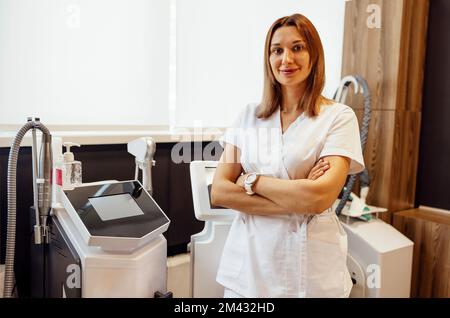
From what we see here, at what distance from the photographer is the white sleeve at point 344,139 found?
1126 mm

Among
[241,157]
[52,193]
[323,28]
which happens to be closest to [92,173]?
[52,193]

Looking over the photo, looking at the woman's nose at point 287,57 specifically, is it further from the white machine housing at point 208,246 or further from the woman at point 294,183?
the white machine housing at point 208,246

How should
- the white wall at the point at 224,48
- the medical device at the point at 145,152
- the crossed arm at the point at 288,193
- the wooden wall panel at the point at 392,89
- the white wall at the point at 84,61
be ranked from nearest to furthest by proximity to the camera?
1. the crossed arm at the point at 288,193
2. the medical device at the point at 145,152
3. the white wall at the point at 84,61
4. the wooden wall panel at the point at 392,89
5. the white wall at the point at 224,48

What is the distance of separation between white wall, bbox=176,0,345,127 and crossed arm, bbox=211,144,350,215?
108 centimetres

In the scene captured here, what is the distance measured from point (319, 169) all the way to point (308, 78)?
0.98 ft

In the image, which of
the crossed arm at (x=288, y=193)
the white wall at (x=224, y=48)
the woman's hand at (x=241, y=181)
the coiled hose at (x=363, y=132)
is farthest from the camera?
the white wall at (x=224, y=48)

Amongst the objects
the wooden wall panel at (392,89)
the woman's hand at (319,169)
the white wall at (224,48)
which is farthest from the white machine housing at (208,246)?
the wooden wall panel at (392,89)

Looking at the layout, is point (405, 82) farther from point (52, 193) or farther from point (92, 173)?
point (52, 193)

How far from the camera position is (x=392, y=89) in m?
2.04

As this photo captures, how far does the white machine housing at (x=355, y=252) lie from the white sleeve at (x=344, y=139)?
0.45 m

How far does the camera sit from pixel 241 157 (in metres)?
1.26

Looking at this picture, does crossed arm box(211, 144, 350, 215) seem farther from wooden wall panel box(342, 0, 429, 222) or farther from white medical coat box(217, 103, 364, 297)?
wooden wall panel box(342, 0, 429, 222)

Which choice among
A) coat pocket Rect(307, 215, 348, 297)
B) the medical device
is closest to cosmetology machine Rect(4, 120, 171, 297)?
the medical device

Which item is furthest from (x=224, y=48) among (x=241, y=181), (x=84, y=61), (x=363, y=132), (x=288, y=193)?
(x=288, y=193)
